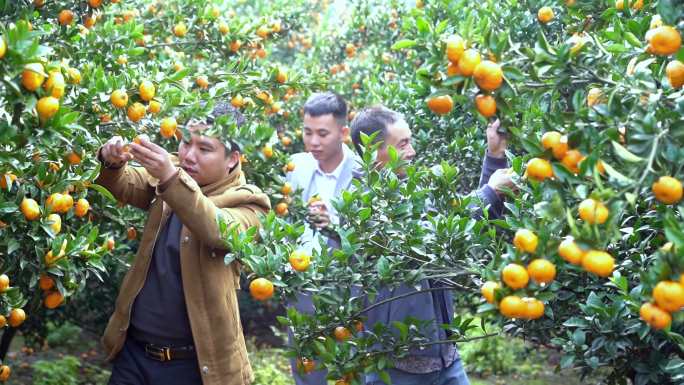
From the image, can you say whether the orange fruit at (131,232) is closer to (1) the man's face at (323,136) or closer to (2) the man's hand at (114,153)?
(2) the man's hand at (114,153)

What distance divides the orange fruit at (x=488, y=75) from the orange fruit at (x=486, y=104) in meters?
0.04

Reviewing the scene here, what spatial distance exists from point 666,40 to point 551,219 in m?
0.46

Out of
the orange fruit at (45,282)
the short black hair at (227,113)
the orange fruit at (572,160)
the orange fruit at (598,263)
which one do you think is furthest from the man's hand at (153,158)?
the orange fruit at (598,263)

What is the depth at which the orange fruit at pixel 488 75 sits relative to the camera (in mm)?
1920

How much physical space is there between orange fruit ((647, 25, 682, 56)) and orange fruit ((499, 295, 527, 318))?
0.63m

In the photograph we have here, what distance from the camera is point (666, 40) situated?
6.23 feet

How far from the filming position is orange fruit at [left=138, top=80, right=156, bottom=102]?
9.77 ft

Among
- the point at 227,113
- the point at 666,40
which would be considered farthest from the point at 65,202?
the point at 666,40

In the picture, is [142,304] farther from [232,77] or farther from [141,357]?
[232,77]

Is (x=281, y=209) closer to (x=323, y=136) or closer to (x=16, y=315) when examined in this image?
(x=323, y=136)

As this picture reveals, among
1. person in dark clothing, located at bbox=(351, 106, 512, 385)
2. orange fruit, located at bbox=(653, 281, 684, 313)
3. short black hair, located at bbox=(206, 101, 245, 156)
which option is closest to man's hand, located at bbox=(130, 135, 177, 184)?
short black hair, located at bbox=(206, 101, 245, 156)

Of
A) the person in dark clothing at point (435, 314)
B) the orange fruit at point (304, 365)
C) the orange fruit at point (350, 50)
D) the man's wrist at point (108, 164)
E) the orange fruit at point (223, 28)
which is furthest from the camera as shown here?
the orange fruit at point (350, 50)

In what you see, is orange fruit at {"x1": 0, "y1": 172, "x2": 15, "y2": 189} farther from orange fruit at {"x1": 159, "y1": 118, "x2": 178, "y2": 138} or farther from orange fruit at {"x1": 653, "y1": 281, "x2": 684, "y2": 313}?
orange fruit at {"x1": 653, "y1": 281, "x2": 684, "y2": 313}

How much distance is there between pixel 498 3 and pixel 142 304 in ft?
8.67
